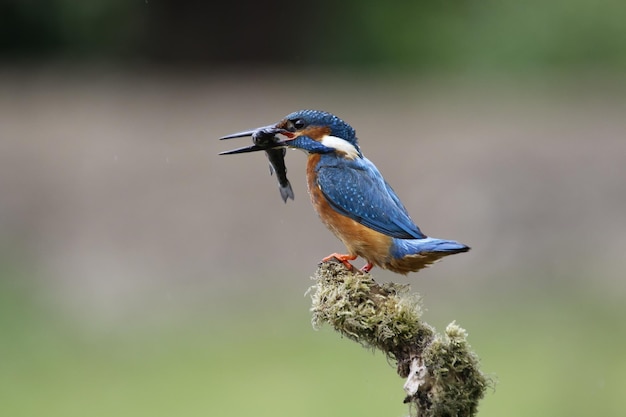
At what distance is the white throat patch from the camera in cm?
269

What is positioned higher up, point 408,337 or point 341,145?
point 341,145

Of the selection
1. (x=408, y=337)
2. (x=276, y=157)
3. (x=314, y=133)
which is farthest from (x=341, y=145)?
(x=408, y=337)

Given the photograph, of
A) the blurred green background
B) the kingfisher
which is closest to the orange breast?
the kingfisher

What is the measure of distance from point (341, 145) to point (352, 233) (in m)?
0.24

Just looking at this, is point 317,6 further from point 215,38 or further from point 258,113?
point 258,113

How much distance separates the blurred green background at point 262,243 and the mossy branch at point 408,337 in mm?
3475

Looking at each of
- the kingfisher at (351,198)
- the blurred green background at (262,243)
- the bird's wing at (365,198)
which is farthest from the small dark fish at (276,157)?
the blurred green background at (262,243)

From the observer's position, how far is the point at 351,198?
8.61 ft

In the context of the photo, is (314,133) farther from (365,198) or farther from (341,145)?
(365,198)

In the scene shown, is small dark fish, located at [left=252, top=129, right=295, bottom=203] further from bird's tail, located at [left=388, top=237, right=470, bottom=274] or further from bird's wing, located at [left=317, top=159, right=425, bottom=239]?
bird's tail, located at [left=388, top=237, right=470, bottom=274]

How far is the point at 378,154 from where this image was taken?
763 cm

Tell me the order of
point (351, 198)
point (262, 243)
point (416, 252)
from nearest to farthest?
point (416, 252), point (351, 198), point (262, 243)

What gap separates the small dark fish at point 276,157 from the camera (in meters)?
2.61

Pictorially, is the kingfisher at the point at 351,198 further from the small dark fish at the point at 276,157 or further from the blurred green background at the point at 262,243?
the blurred green background at the point at 262,243
